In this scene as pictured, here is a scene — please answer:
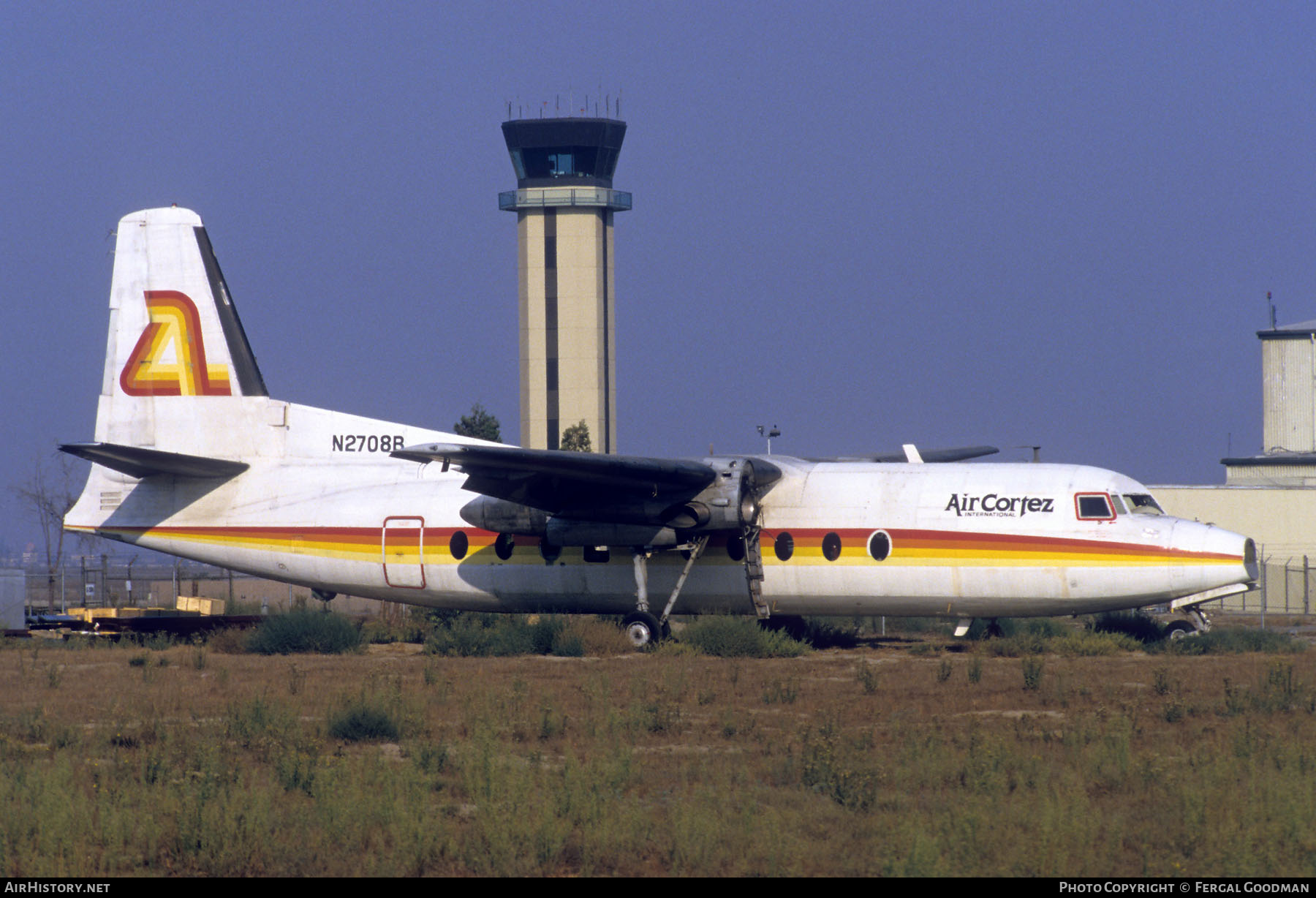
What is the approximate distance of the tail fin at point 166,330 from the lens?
2842cm

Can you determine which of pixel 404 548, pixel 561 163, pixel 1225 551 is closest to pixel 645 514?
pixel 404 548

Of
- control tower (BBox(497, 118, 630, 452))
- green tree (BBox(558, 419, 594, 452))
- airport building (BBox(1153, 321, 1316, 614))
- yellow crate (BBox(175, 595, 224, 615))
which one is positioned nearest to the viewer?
yellow crate (BBox(175, 595, 224, 615))

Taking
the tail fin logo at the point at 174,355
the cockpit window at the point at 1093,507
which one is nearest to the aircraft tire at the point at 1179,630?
the cockpit window at the point at 1093,507

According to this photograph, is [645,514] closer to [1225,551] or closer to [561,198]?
[1225,551]

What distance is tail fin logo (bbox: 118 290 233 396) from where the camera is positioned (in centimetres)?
2836

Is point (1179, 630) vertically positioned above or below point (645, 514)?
below

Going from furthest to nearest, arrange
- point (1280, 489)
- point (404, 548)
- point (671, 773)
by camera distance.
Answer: point (1280, 489)
point (404, 548)
point (671, 773)

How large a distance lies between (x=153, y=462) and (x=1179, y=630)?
19.0 m

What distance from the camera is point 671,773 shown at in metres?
13.3

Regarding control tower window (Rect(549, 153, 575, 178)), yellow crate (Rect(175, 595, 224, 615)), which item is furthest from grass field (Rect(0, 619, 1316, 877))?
control tower window (Rect(549, 153, 575, 178))

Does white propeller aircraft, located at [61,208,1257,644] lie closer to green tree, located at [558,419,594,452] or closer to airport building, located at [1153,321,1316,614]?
airport building, located at [1153,321,1316,614]

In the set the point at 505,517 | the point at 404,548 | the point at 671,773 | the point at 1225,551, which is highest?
the point at 505,517

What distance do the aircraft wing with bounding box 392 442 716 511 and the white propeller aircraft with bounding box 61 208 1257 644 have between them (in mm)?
49

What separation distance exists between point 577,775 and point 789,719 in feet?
15.7
